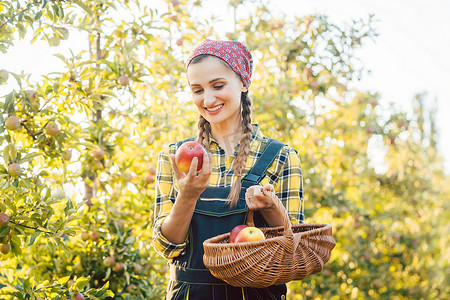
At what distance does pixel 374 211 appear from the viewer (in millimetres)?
4809

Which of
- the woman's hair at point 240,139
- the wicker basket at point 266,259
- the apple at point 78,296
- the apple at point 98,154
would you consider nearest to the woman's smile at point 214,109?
the woman's hair at point 240,139

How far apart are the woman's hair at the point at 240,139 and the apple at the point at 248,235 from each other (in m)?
0.14

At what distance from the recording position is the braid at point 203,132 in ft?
5.31

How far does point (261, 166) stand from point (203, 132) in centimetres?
27

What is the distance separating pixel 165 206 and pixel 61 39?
36.1 inches

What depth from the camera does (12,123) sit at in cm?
175

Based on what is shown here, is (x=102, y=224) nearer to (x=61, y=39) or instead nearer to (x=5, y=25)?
(x=61, y=39)

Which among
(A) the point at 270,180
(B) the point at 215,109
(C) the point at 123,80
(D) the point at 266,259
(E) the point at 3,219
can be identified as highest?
(C) the point at 123,80

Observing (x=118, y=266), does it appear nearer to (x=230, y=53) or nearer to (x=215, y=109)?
(x=215, y=109)

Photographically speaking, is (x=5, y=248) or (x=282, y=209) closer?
(x=282, y=209)

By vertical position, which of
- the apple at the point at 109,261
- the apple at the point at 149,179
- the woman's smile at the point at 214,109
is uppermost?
the woman's smile at the point at 214,109

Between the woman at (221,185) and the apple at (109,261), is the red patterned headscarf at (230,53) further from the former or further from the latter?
the apple at (109,261)

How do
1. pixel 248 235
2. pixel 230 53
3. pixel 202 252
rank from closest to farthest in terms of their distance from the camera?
pixel 248 235
pixel 202 252
pixel 230 53

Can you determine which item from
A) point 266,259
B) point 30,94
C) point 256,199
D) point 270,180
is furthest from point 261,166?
point 30,94
